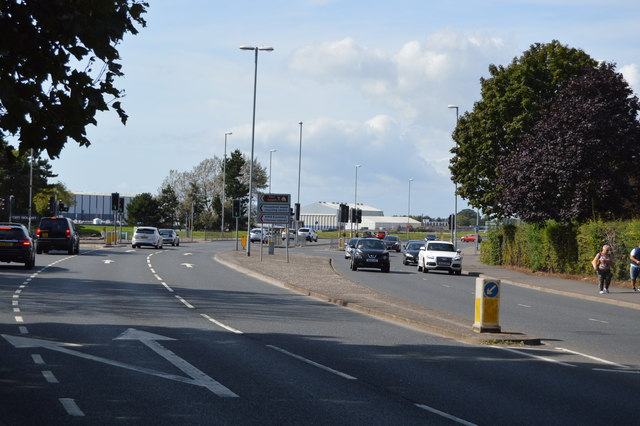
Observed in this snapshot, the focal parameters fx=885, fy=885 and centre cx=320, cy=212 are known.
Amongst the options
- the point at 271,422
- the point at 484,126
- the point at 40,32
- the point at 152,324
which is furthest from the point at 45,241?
the point at 271,422

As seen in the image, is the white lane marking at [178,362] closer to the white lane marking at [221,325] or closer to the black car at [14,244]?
the white lane marking at [221,325]

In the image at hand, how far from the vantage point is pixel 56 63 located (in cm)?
1062

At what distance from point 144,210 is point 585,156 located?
261ft

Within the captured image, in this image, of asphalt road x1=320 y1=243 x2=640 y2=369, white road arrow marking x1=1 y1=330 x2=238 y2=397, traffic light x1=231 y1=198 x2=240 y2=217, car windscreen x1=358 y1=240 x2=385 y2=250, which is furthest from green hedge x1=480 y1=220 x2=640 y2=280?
white road arrow marking x1=1 y1=330 x2=238 y2=397

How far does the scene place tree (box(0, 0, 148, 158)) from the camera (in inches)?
382

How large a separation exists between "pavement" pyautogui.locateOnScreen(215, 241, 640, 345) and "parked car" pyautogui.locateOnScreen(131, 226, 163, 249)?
14.3 meters

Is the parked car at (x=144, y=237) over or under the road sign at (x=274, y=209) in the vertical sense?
under

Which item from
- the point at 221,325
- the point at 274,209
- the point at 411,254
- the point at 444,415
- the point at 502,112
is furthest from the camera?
the point at 411,254

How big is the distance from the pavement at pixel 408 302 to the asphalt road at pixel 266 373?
0.71m

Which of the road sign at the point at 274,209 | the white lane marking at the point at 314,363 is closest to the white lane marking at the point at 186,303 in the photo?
the white lane marking at the point at 314,363

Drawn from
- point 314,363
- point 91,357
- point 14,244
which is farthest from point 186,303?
point 14,244

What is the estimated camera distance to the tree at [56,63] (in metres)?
9.70

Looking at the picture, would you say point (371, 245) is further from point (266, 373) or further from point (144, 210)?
point (144, 210)

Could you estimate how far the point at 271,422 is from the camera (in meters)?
7.97
